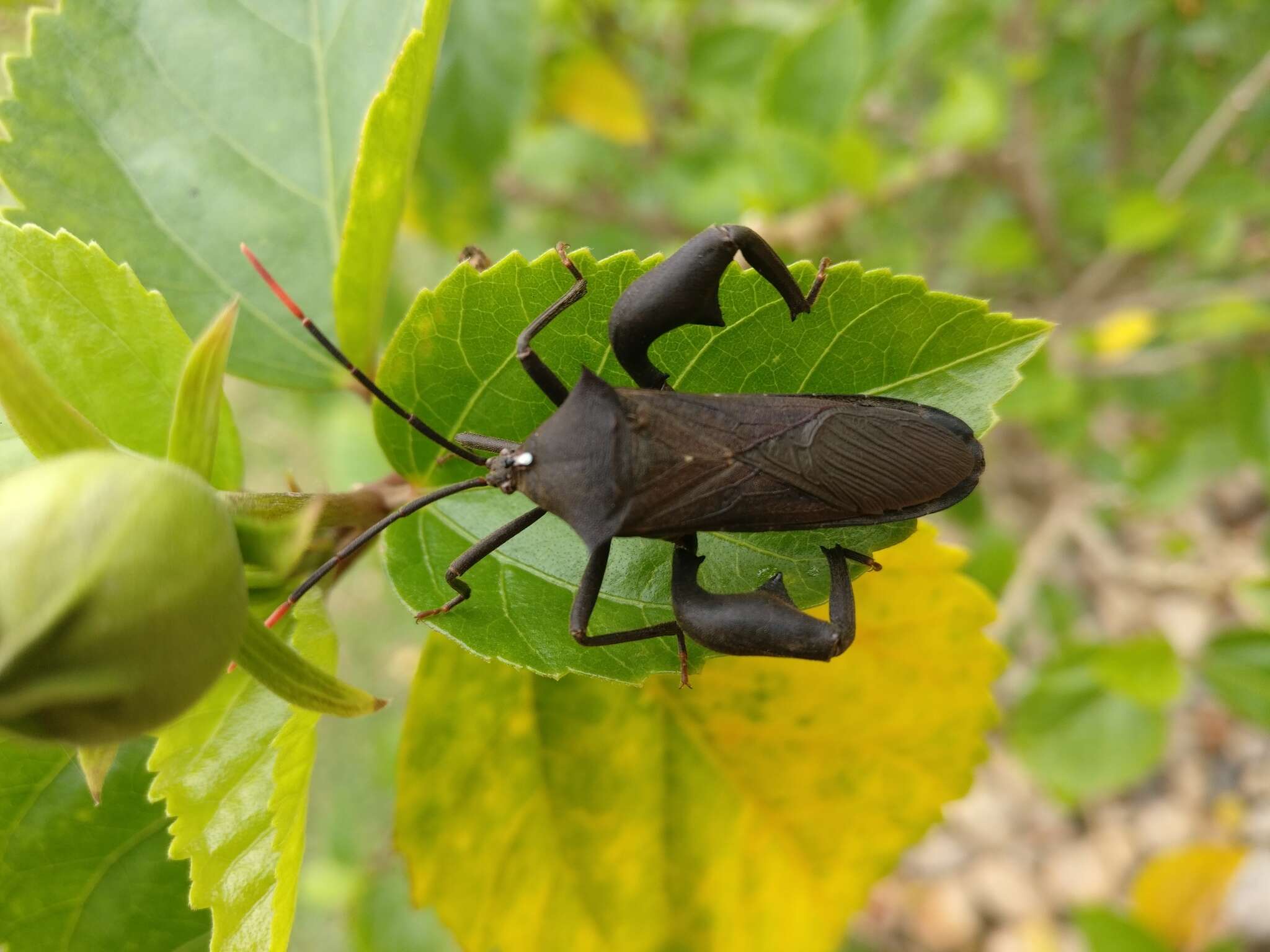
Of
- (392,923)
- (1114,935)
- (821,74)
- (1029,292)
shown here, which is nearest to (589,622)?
(821,74)

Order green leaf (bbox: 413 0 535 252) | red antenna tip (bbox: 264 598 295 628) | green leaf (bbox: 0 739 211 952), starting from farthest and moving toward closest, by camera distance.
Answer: green leaf (bbox: 413 0 535 252)
green leaf (bbox: 0 739 211 952)
red antenna tip (bbox: 264 598 295 628)

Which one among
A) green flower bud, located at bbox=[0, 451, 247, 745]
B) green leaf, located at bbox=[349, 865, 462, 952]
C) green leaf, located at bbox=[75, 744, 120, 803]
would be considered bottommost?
green leaf, located at bbox=[349, 865, 462, 952]

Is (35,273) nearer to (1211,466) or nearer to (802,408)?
(802,408)

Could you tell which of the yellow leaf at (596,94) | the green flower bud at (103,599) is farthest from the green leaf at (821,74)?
the green flower bud at (103,599)

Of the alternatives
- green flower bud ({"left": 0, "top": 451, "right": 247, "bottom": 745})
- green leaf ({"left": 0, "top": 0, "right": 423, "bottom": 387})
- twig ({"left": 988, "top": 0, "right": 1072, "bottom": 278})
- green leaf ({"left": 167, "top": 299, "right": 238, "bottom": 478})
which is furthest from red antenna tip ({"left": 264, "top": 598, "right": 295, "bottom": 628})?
twig ({"left": 988, "top": 0, "right": 1072, "bottom": 278})

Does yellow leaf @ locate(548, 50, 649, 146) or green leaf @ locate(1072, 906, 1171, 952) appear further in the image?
yellow leaf @ locate(548, 50, 649, 146)

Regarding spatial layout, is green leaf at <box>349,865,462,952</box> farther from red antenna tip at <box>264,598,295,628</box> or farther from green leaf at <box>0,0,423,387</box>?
green leaf at <box>0,0,423,387</box>

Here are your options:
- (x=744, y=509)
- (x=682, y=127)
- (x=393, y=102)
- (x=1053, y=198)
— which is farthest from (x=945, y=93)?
(x=393, y=102)
